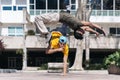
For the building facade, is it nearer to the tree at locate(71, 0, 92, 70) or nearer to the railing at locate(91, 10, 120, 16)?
the railing at locate(91, 10, 120, 16)

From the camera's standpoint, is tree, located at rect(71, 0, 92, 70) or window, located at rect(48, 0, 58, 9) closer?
tree, located at rect(71, 0, 92, 70)

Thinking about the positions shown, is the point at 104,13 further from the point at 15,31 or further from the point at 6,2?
the point at 6,2

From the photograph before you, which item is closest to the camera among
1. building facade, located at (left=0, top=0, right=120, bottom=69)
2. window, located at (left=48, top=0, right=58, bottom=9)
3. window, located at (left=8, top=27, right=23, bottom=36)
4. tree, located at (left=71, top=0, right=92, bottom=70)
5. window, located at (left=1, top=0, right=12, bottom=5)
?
tree, located at (left=71, top=0, right=92, bottom=70)

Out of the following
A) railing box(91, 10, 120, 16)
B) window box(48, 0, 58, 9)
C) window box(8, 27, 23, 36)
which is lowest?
window box(8, 27, 23, 36)

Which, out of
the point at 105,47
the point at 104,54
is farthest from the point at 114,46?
the point at 104,54

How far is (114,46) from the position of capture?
48.8 m

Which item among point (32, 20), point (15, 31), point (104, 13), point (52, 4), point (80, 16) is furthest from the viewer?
point (15, 31)

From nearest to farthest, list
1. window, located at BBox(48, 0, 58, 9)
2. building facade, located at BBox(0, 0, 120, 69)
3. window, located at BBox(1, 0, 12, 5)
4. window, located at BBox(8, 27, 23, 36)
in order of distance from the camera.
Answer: building facade, located at BBox(0, 0, 120, 69) < window, located at BBox(48, 0, 58, 9) < window, located at BBox(8, 27, 23, 36) < window, located at BBox(1, 0, 12, 5)

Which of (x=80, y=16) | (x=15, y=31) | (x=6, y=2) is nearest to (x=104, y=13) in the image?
(x=15, y=31)

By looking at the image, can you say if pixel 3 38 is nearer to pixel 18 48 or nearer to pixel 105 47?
pixel 18 48

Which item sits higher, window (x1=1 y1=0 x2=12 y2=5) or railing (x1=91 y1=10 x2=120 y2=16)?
window (x1=1 y1=0 x2=12 y2=5)

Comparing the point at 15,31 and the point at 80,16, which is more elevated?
the point at 80,16

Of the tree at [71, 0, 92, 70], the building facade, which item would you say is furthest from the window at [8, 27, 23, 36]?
the tree at [71, 0, 92, 70]

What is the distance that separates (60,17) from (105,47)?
36.2 meters
